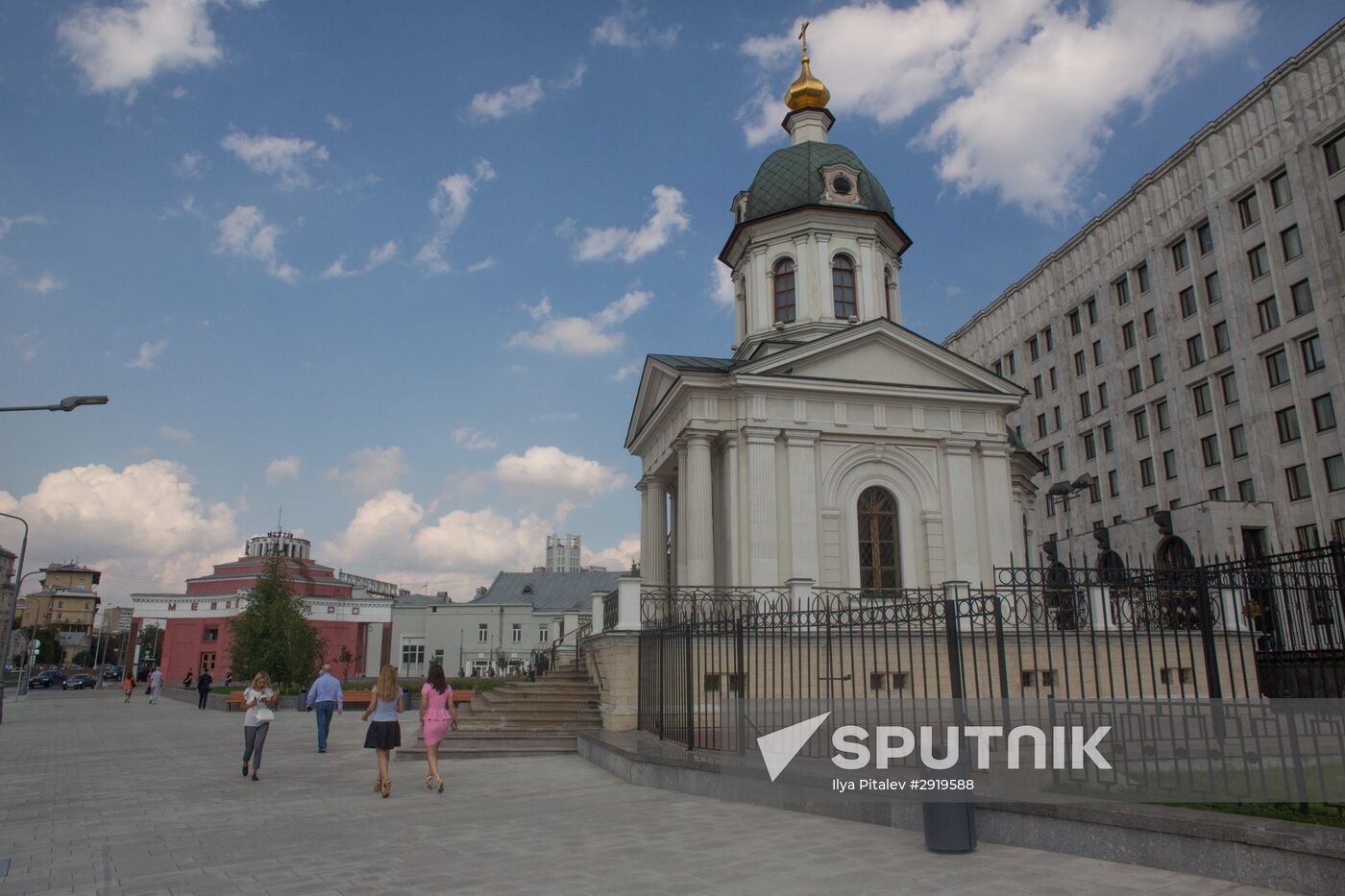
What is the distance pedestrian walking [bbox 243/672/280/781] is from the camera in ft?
43.7

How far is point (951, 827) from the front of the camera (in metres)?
7.70

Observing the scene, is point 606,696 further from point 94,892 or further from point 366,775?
point 94,892

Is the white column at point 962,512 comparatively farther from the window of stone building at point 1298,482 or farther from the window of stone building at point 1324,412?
the window of stone building at point 1298,482

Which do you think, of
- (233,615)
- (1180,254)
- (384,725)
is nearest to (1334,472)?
(1180,254)

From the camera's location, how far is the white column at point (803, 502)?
21672mm

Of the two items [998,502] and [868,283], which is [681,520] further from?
[868,283]

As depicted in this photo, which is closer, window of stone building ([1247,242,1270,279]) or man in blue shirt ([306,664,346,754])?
man in blue shirt ([306,664,346,754])

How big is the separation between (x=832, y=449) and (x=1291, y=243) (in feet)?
93.3

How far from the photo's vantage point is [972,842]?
778 centimetres

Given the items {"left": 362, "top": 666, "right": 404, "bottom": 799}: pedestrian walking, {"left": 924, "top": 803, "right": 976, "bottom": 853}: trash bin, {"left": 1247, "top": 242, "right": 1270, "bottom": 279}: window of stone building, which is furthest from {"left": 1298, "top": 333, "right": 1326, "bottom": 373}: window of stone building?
{"left": 362, "top": 666, "right": 404, "bottom": 799}: pedestrian walking

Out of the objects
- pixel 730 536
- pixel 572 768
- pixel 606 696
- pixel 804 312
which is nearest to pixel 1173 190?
pixel 804 312

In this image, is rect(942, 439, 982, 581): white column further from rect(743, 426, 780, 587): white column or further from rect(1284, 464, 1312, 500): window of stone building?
rect(1284, 464, 1312, 500): window of stone building

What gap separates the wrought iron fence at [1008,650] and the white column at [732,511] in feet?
3.09

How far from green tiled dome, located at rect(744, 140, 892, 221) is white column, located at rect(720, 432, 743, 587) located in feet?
28.5
